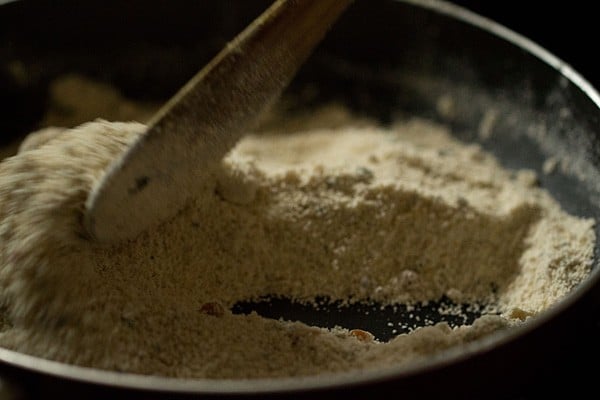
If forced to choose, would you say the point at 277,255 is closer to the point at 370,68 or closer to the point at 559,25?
the point at 370,68

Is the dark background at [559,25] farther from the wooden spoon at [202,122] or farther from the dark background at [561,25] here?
the wooden spoon at [202,122]

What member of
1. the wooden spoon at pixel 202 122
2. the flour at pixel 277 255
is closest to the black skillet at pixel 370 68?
the flour at pixel 277 255

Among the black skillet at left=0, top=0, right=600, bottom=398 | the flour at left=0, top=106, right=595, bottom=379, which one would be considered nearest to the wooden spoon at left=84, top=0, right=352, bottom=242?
the flour at left=0, top=106, right=595, bottom=379

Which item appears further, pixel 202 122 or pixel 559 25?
pixel 559 25

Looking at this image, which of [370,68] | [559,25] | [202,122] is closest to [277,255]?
[202,122]

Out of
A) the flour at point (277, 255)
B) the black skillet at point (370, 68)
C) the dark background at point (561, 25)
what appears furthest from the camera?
the dark background at point (561, 25)
